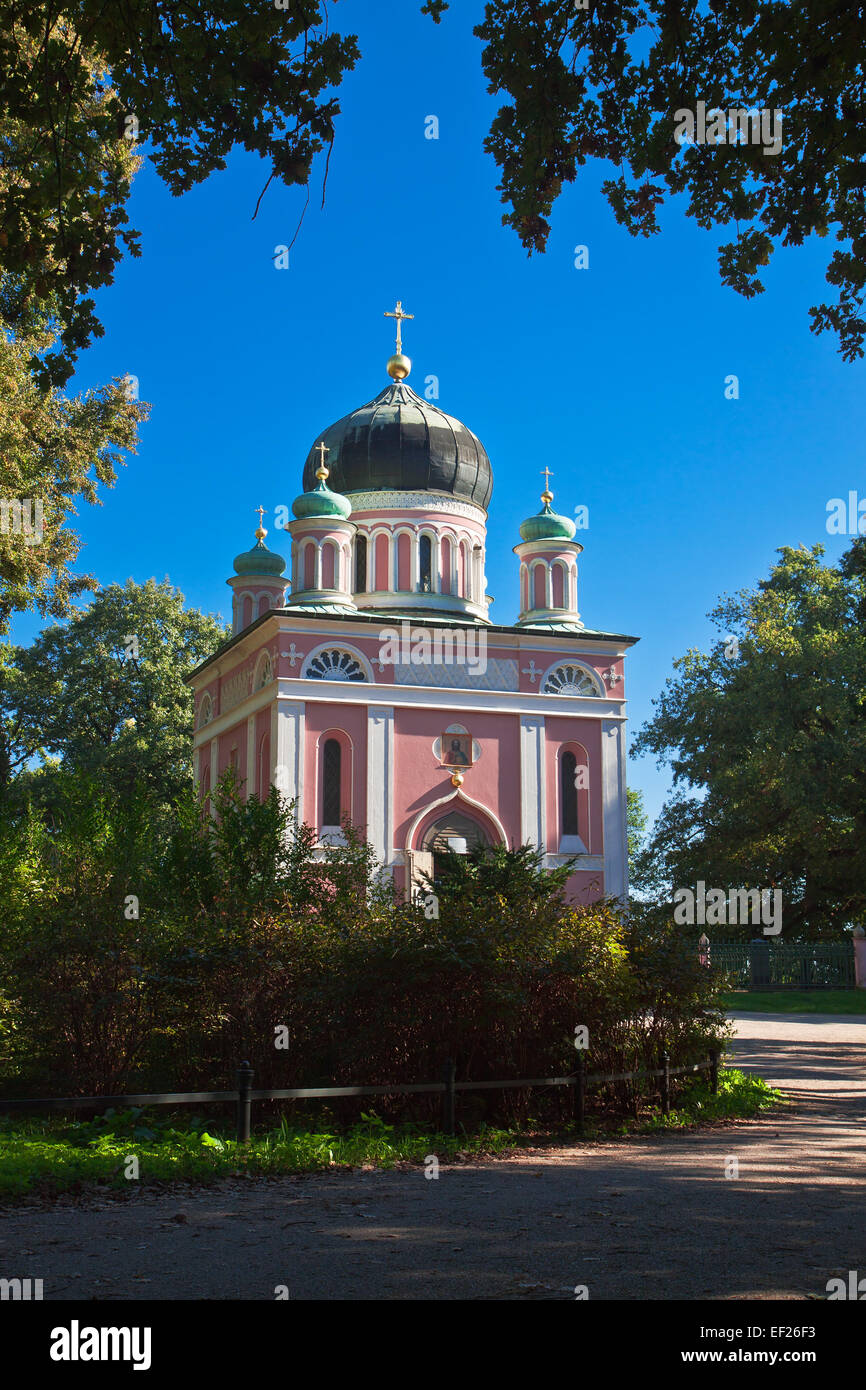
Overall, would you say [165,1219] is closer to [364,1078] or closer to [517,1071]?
[364,1078]

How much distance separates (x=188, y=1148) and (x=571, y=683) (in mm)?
25860

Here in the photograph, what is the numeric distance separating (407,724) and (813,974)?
12.8 m

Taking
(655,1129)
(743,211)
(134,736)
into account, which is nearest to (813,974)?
(134,736)

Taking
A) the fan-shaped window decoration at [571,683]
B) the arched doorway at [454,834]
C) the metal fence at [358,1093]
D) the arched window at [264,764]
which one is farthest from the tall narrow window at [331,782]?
the metal fence at [358,1093]

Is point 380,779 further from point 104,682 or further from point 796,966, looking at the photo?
point 104,682

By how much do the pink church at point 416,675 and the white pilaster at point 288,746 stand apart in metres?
0.04

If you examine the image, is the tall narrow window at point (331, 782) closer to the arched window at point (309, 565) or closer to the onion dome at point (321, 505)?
the arched window at point (309, 565)

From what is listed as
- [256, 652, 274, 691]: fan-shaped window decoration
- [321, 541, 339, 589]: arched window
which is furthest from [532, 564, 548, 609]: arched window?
[256, 652, 274, 691]: fan-shaped window decoration

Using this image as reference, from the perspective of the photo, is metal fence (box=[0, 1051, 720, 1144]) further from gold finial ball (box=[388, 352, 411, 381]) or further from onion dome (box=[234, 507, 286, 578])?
gold finial ball (box=[388, 352, 411, 381])

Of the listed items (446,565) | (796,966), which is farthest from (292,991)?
(796,966)

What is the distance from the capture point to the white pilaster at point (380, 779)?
3016 centimetres

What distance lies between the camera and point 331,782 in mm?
30562

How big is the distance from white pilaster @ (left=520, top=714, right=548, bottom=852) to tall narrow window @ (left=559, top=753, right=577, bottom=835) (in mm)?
799

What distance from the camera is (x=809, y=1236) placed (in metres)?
6.30
